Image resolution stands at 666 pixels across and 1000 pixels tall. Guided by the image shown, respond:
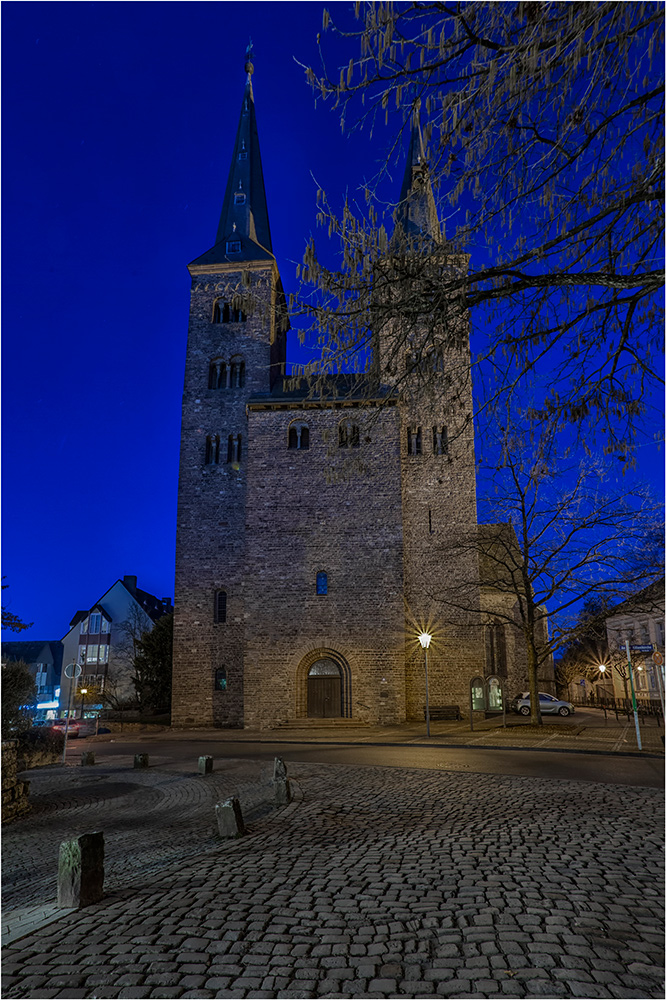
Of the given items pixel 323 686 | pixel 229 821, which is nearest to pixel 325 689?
pixel 323 686

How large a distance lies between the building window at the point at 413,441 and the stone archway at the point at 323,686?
10.3m

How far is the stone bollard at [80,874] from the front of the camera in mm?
4668

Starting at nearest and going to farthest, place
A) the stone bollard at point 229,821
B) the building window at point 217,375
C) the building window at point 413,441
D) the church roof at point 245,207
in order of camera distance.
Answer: the stone bollard at point 229,821
the building window at point 413,441
the building window at point 217,375
the church roof at point 245,207

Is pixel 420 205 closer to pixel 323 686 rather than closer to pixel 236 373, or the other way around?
pixel 323 686

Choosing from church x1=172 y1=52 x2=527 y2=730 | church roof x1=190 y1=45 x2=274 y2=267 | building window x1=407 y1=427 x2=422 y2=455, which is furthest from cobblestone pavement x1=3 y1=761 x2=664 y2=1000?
church roof x1=190 y1=45 x2=274 y2=267

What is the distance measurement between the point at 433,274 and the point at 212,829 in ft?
22.2

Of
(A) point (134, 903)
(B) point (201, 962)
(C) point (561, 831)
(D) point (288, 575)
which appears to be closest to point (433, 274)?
(B) point (201, 962)

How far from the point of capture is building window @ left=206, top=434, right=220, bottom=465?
2964cm

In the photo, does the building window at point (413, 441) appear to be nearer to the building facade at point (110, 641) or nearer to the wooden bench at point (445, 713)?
the wooden bench at point (445, 713)

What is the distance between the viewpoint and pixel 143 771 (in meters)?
13.5

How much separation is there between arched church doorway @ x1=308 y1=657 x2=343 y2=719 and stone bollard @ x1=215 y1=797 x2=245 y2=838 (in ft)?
61.5

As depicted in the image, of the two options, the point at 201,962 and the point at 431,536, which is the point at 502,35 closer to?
the point at 201,962

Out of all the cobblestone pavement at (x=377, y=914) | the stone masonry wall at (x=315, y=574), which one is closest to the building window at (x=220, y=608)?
the stone masonry wall at (x=315, y=574)

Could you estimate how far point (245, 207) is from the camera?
3584 cm
